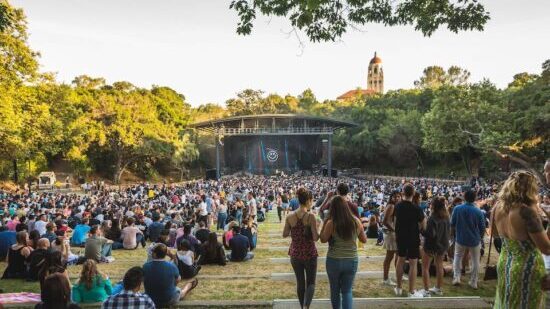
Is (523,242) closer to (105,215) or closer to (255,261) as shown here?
(255,261)

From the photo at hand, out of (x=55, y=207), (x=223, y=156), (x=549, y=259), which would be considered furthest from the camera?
(x=223, y=156)

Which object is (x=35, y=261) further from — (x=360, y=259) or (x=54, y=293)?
(x=360, y=259)

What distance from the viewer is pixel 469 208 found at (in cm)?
511

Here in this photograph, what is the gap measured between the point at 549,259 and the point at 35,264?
20.8ft

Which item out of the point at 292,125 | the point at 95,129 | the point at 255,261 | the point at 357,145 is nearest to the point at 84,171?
the point at 95,129

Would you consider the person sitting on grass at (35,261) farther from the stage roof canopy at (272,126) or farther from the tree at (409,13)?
the stage roof canopy at (272,126)

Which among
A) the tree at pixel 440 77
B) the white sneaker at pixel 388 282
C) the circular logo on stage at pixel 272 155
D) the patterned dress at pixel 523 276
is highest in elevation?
the tree at pixel 440 77

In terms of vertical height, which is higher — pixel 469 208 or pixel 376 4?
pixel 376 4

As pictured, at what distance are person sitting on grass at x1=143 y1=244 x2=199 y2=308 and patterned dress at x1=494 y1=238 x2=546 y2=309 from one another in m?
3.17

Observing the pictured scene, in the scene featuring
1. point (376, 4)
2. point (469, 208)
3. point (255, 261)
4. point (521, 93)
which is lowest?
point (255, 261)

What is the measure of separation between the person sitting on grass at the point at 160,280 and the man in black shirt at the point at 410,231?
2610 millimetres

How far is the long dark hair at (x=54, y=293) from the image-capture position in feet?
9.66

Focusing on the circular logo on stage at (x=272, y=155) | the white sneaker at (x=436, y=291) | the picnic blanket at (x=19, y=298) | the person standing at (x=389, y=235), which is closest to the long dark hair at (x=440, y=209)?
the person standing at (x=389, y=235)

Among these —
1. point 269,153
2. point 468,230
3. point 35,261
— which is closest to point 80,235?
point 35,261
